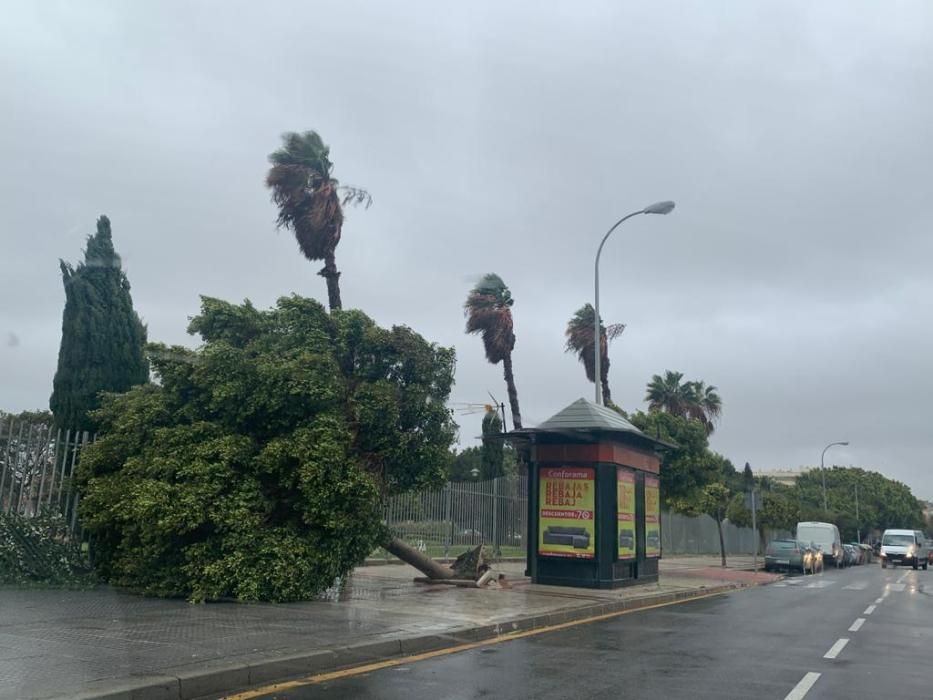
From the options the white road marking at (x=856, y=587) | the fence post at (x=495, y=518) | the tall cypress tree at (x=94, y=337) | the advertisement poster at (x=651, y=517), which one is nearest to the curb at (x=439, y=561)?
the fence post at (x=495, y=518)

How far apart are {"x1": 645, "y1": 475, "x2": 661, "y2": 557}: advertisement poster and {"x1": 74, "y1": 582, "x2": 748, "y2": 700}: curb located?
8.15m

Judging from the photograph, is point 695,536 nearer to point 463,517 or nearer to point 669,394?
point 669,394

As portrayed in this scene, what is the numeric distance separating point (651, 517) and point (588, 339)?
69.3 ft

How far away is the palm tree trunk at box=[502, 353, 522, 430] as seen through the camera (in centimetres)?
3603

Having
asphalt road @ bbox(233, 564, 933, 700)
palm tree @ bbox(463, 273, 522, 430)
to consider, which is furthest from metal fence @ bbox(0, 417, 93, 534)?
palm tree @ bbox(463, 273, 522, 430)

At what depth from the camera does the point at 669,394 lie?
147 feet

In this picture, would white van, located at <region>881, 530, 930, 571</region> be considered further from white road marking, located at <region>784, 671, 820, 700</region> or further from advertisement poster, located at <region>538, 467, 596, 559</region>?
white road marking, located at <region>784, 671, 820, 700</region>

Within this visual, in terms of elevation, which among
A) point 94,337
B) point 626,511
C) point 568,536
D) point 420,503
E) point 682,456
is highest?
point 94,337

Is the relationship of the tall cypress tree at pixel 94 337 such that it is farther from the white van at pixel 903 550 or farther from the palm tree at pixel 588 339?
the white van at pixel 903 550

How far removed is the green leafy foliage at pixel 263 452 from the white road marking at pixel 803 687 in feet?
20.5

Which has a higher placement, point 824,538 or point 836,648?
point 824,538

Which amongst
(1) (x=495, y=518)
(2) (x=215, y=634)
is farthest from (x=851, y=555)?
(2) (x=215, y=634)

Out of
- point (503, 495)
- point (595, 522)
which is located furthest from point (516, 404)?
point (595, 522)

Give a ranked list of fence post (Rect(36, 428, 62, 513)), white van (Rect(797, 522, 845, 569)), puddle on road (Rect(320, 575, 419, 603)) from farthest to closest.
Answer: white van (Rect(797, 522, 845, 569))
puddle on road (Rect(320, 575, 419, 603))
fence post (Rect(36, 428, 62, 513))
